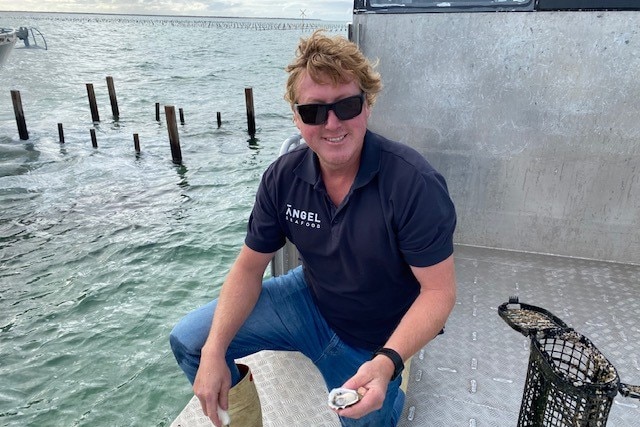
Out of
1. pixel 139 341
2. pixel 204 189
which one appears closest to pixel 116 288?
pixel 139 341

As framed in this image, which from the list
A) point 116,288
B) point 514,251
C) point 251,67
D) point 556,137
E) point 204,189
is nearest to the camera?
point 556,137

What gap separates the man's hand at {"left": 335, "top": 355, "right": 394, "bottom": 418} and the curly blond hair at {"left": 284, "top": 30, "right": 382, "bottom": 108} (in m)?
1.14

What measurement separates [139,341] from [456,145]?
537 centimetres

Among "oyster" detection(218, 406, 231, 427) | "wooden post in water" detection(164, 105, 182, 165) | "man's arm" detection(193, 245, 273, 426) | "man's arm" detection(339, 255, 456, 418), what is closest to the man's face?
"man's arm" detection(339, 255, 456, 418)

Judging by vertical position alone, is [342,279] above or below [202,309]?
above

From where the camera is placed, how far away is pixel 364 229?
2.17 meters

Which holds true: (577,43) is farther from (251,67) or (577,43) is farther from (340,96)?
(251,67)

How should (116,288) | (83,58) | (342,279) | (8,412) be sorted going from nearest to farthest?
1. (342,279)
2. (8,412)
3. (116,288)
4. (83,58)

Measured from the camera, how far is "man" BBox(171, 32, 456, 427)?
81.7 inches

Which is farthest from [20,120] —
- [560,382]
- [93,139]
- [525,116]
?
[560,382]

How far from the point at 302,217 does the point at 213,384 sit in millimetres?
835

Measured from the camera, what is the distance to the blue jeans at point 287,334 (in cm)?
239

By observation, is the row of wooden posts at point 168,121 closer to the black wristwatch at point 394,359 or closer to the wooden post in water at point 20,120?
the wooden post in water at point 20,120

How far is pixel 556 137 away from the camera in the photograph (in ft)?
12.8
